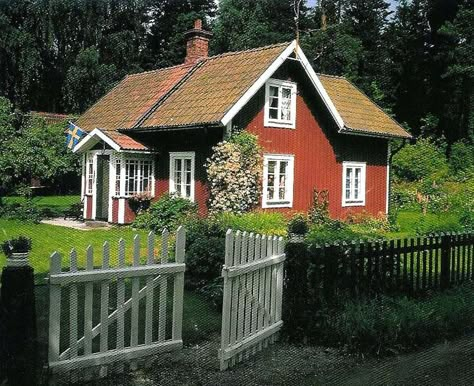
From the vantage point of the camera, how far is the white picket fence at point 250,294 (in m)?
5.32

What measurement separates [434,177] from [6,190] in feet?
69.0

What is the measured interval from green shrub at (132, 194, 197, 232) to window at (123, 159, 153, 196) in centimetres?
116

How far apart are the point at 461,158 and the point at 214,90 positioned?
2433 cm

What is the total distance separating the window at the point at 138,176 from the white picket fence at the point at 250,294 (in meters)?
13.0

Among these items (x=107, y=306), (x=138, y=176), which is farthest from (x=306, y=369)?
(x=138, y=176)

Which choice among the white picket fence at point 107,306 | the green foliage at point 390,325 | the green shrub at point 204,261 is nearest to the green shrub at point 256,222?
the green shrub at point 204,261

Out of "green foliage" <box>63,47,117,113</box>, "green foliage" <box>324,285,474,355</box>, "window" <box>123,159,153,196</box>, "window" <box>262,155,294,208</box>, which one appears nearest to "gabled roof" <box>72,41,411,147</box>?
"window" <box>123,159,153,196</box>

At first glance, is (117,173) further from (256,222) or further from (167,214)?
(256,222)

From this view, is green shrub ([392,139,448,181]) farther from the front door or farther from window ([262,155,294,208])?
the front door

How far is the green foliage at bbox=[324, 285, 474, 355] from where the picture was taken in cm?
612

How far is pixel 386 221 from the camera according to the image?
69.0ft

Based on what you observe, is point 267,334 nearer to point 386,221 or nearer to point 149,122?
point 149,122

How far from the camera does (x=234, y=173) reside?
1656cm

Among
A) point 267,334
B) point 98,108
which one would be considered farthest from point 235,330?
point 98,108
